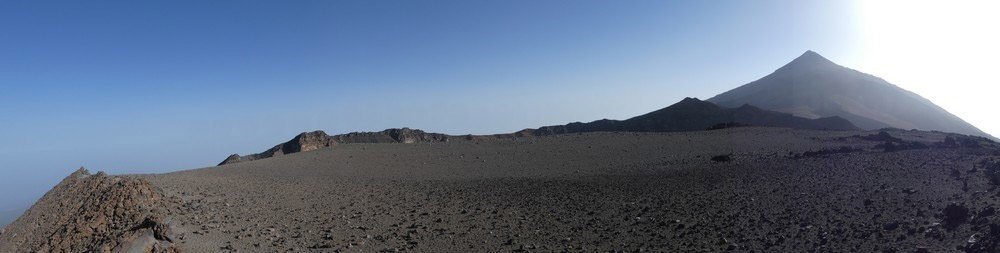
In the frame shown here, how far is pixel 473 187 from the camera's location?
1680 centimetres

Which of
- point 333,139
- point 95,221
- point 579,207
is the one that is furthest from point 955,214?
point 333,139

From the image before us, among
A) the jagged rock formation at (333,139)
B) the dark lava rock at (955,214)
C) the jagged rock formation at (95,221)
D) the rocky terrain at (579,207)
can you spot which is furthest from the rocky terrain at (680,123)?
the dark lava rock at (955,214)

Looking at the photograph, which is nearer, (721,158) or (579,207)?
(579,207)

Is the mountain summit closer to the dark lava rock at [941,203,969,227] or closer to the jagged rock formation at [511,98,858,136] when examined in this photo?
the jagged rock formation at [511,98,858,136]

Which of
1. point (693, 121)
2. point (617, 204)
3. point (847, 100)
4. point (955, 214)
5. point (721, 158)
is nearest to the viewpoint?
point (955, 214)

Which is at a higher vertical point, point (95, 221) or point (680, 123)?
point (680, 123)

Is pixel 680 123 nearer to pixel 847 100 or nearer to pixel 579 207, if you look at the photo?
pixel 847 100

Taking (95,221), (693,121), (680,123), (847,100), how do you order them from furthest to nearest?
1. (847,100)
2. (680,123)
3. (693,121)
4. (95,221)

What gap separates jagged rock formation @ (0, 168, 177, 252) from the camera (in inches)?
424

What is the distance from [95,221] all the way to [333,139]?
18.2 meters

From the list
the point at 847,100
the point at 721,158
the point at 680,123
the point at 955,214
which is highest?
the point at 847,100

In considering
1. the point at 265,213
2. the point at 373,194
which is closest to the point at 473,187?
the point at 373,194

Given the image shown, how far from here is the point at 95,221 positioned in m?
12.2

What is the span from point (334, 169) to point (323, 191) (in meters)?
5.02
